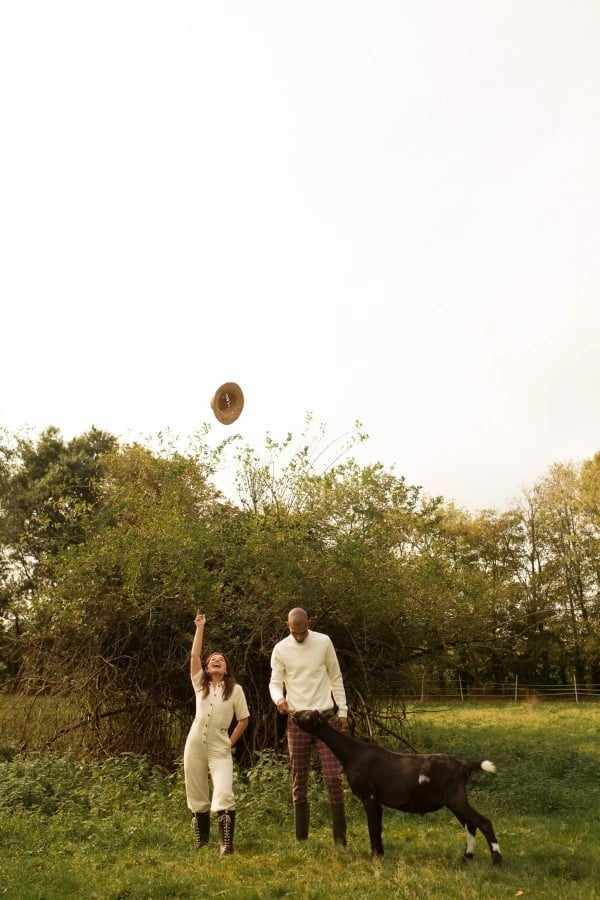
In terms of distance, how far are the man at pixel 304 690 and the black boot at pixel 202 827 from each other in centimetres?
77

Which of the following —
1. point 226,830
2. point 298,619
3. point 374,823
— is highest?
point 298,619

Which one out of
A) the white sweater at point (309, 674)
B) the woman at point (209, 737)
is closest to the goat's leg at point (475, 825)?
the white sweater at point (309, 674)

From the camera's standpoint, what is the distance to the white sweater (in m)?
6.22

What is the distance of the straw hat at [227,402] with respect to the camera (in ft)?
35.6

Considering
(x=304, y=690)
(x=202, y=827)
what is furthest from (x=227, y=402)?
(x=202, y=827)

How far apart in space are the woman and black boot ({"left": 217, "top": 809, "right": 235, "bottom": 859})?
17 cm

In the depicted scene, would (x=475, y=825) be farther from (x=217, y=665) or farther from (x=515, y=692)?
(x=515, y=692)

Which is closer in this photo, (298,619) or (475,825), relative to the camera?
(475,825)

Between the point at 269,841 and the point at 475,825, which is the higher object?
the point at 475,825

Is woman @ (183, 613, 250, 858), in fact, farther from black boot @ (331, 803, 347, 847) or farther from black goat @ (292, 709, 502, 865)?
black goat @ (292, 709, 502, 865)

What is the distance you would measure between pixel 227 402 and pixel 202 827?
6.13 metres

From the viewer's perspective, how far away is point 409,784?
5445 mm

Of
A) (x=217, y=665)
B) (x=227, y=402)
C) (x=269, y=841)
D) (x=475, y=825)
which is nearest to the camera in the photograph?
(x=475, y=825)

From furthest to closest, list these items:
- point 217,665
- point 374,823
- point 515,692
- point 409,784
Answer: point 515,692 < point 217,665 < point 374,823 < point 409,784
